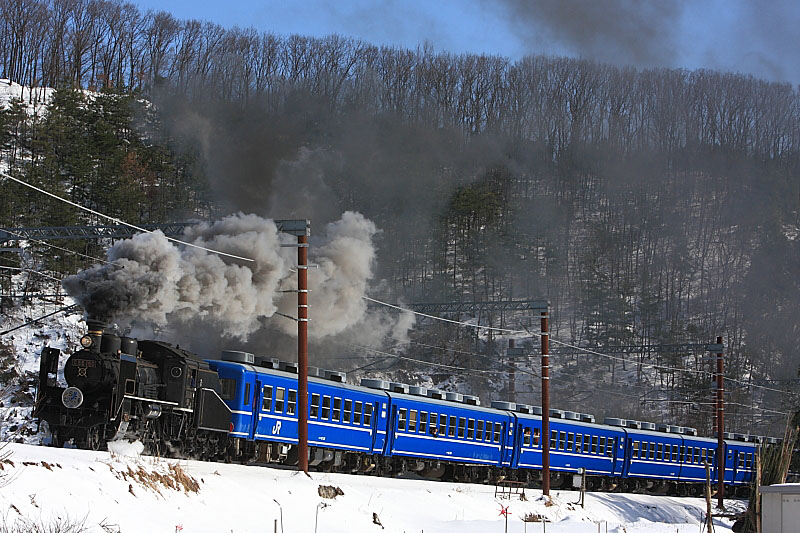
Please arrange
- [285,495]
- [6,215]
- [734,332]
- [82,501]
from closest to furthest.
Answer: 1. [82,501]
2. [285,495]
3. [6,215]
4. [734,332]

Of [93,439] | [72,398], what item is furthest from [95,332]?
[93,439]

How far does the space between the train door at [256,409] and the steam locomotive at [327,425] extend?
0.14 ft

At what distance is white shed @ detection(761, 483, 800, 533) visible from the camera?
1602cm

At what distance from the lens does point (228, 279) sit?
103 ft

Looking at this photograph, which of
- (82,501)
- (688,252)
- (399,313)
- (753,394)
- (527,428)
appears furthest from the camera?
(688,252)

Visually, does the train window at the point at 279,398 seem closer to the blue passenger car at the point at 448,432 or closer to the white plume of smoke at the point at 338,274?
the blue passenger car at the point at 448,432

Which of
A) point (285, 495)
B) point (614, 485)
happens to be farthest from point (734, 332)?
point (285, 495)

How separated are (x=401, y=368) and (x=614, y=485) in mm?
29106

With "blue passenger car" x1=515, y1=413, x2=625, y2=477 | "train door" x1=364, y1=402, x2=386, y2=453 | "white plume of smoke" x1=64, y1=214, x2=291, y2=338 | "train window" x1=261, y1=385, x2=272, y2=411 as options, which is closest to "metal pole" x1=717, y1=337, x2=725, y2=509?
"blue passenger car" x1=515, y1=413, x2=625, y2=477

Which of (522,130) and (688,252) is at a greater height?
(522,130)

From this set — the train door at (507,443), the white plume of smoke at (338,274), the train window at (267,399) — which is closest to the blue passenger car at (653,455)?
the train door at (507,443)

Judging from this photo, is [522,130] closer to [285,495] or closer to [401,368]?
[401,368]

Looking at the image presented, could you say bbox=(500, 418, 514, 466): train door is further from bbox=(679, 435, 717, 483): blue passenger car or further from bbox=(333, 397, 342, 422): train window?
bbox=(679, 435, 717, 483): blue passenger car

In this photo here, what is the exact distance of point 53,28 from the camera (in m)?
96.4
